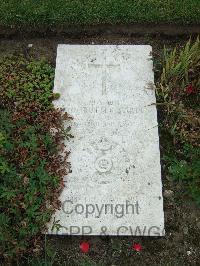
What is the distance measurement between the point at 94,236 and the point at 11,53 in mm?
2443

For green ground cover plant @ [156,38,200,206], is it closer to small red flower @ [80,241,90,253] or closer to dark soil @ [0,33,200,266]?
dark soil @ [0,33,200,266]

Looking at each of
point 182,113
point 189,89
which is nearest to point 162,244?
point 182,113

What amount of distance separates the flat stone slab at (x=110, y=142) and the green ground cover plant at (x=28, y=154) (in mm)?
123

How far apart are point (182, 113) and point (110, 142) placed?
0.84 meters

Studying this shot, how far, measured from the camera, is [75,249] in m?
4.29

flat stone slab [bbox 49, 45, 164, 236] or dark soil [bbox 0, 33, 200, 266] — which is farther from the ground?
flat stone slab [bbox 49, 45, 164, 236]

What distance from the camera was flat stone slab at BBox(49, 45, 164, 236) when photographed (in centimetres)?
427

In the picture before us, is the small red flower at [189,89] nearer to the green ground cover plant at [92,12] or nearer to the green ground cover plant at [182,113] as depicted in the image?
the green ground cover plant at [182,113]

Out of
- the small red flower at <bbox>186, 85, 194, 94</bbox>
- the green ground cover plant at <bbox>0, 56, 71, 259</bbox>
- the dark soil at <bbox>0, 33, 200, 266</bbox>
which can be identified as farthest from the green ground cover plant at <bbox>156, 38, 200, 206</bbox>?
the green ground cover plant at <bbox>0, 56, 71, 259</bbox>

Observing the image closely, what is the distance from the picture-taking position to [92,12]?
5.61 metres

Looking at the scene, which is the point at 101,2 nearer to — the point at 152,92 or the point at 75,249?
the point at 152,92

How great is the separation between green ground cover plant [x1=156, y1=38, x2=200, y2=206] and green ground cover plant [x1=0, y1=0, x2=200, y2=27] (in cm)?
61

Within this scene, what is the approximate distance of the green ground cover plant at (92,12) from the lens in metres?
5.60

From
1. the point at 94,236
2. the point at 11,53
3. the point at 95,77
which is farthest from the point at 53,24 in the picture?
the point at 94,236
